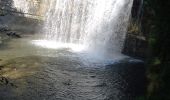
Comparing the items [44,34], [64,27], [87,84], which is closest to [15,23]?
[44,34]

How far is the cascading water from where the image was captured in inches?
603

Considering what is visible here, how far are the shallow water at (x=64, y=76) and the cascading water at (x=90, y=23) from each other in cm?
235

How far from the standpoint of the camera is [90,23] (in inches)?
672

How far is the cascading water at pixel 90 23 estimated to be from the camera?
50.3 feet

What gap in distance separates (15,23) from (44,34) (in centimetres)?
205

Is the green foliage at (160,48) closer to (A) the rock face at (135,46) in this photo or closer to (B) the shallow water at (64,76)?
(B) the shallow water at (64,76)

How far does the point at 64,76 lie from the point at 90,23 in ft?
23.0

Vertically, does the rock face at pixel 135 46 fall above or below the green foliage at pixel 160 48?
below

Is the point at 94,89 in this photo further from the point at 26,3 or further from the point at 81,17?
the point at 26,3

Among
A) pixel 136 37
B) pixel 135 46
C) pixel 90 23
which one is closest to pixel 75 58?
pixel 135 46

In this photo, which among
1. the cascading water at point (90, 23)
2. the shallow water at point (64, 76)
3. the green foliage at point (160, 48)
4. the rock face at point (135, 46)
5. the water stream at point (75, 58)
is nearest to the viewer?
the green foliage at point (160, 48)

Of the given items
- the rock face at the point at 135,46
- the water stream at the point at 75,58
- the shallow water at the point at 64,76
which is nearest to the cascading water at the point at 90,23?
the water stream at the point at 75,58

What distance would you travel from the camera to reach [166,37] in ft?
10.2

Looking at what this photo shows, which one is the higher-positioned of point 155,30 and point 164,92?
point 155,30
